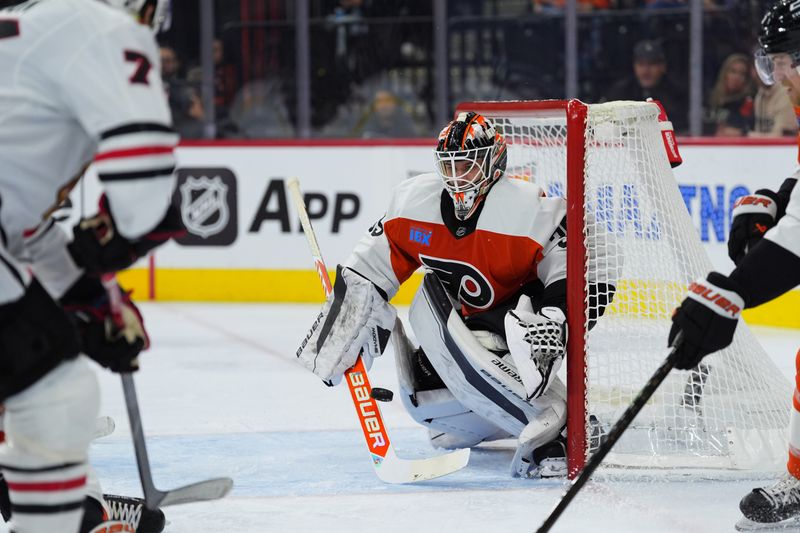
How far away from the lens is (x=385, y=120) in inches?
260

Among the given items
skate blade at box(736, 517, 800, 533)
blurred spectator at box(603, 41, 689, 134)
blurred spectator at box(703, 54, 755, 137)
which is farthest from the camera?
blurred spectator at box(603, 41, 689, 134)

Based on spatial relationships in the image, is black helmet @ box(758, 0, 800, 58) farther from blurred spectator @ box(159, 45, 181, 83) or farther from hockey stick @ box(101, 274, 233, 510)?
blurred spectator @ box(159, 45, 181, 83)

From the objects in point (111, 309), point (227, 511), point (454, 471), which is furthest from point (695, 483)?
point (111, 309)

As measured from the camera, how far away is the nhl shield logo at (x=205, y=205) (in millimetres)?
6258

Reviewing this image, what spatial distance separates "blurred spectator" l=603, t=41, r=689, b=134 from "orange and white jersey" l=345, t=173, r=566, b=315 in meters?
3.35

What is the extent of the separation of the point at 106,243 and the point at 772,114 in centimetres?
471

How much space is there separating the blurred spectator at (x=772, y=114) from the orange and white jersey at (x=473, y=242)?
306 centimetres

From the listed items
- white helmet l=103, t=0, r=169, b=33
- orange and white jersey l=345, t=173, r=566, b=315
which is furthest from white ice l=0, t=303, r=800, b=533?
white helmet l=103, t=0, r=169, b=33

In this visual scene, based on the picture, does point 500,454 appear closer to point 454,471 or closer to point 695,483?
point 454,471

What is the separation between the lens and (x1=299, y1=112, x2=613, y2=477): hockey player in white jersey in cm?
292

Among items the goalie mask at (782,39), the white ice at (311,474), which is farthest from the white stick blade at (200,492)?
the goalie mask at (782,39)

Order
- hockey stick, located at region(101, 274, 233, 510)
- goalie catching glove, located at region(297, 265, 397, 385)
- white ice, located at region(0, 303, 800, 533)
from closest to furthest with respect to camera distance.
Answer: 1. hockey stick, located at region(101, 274, 233, 510)
2. white ice, located at region(0, 303, 800, 533)
3. goalie catching glove, located at region(297, 265, 397, 385)

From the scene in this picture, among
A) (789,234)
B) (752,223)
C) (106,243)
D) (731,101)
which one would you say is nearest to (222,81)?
(731,101)

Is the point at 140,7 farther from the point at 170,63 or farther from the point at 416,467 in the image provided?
the point at 170,63
